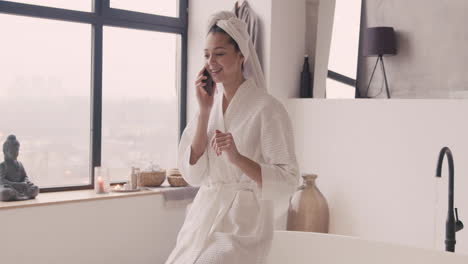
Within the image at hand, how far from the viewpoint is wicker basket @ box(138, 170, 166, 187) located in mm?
3953

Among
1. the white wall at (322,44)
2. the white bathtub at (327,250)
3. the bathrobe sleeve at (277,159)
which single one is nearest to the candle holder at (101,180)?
the white bathtub at (327,250)

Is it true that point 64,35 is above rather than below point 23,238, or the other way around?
above

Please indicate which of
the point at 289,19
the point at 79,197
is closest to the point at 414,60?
the point at 289,19

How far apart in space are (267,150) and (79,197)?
1.97 m

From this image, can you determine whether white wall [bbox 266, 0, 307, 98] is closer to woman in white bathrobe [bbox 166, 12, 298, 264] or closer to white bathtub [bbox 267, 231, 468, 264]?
white bathtub [bbox 267, 231, 468, 264]

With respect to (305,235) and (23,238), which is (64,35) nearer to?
(23,238)

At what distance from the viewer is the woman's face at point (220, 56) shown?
1938mm

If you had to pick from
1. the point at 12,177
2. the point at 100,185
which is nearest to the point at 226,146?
the point at 12,177

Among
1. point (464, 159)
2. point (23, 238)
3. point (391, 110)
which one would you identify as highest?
point (391, 110)

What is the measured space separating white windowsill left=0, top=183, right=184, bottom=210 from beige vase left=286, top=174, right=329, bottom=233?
93 centimetres

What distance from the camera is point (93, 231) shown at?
3.52 metres

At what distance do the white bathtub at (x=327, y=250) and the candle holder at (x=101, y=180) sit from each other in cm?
140

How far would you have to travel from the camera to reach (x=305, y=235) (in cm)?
284

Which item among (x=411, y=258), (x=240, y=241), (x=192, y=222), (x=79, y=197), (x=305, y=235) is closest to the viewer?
(x=240, y=241)
